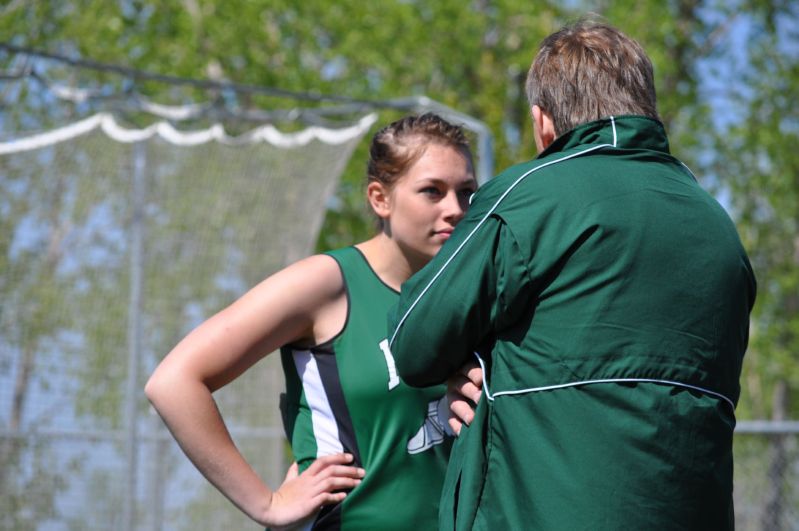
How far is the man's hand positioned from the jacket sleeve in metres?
0.03

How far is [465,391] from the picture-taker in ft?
7.10

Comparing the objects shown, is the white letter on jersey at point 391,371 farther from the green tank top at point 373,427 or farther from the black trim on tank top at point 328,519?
the black trim on tank top at point 328,519

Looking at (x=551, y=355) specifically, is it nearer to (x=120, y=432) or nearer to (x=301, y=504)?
(x=301, y=504)

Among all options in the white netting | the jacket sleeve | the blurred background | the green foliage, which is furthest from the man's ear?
the green foliage

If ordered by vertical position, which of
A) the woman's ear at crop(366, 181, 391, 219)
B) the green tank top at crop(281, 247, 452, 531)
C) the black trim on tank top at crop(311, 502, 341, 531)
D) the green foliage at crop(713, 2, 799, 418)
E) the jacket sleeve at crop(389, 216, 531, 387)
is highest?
the green foliage at crop(713, 2, 799, 418)

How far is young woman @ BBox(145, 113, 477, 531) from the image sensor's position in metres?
2.62

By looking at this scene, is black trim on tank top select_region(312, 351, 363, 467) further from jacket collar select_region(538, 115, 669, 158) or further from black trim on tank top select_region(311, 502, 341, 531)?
jacket collar select_region(538, 115, 669, 158)

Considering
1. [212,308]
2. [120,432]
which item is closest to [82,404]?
[120,432]

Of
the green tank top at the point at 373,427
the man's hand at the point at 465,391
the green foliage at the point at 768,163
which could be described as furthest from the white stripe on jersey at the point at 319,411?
the green foliage at the point at 768,163

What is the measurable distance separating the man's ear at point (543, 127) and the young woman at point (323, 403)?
690mm

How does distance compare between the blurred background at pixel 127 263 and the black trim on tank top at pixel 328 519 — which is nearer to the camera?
the black trim on tank top at pixel 328 519

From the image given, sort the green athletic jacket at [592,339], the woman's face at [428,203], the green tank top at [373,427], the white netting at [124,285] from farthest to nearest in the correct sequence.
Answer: the white netting at [124,285]
the woman's face at [428,203]
the green tank top at [373,427]
the green athletic jacket at [592,339]

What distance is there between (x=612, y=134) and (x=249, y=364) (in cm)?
108

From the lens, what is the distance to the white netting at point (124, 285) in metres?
5.34
